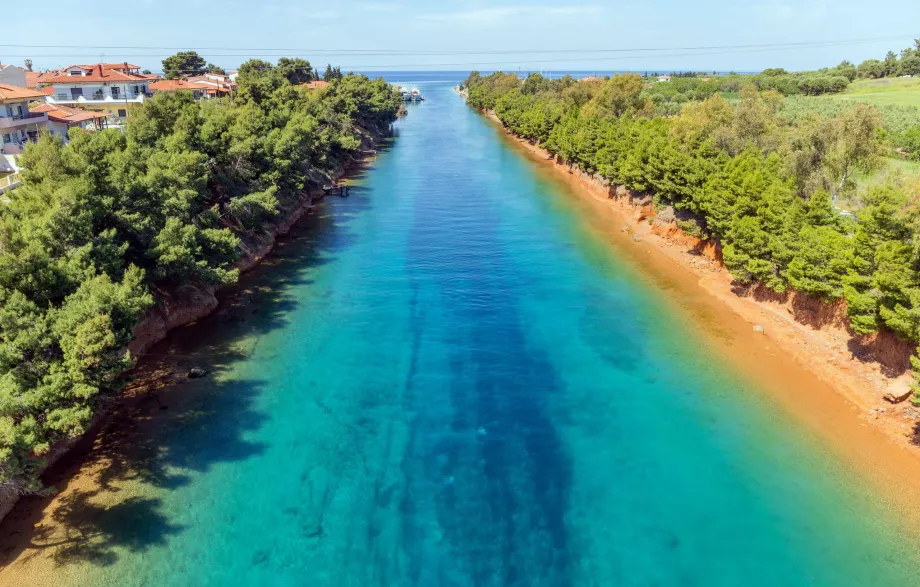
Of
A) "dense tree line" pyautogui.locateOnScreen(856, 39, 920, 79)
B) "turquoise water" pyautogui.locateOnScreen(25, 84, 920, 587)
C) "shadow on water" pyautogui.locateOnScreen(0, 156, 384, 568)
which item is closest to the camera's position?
"turquoise water" pyautogui.locateOnScreen(25, 84, 920, 587)

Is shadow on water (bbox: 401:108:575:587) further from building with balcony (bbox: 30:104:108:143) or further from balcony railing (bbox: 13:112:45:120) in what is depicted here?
building with balcony (bbox: 30:104:108:143)

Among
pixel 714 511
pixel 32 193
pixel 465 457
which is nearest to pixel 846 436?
pixel 714 511

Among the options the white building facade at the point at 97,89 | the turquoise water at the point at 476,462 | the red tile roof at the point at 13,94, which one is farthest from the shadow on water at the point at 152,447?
the white building facade at the point at 97,89

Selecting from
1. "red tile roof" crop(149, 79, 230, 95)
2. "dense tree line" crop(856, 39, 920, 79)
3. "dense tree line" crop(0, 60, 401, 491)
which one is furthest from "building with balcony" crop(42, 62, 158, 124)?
"dense tree line" crop(856, 39, 920, 79)

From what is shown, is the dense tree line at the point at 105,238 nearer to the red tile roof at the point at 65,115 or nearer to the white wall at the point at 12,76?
the red tile roof at the point at 65,115

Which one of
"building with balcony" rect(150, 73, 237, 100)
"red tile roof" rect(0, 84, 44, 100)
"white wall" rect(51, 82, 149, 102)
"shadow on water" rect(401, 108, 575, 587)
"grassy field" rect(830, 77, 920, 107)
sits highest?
"grassy field" rect(830, 77, 920, 107)

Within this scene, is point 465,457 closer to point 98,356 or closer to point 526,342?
point 526,342
